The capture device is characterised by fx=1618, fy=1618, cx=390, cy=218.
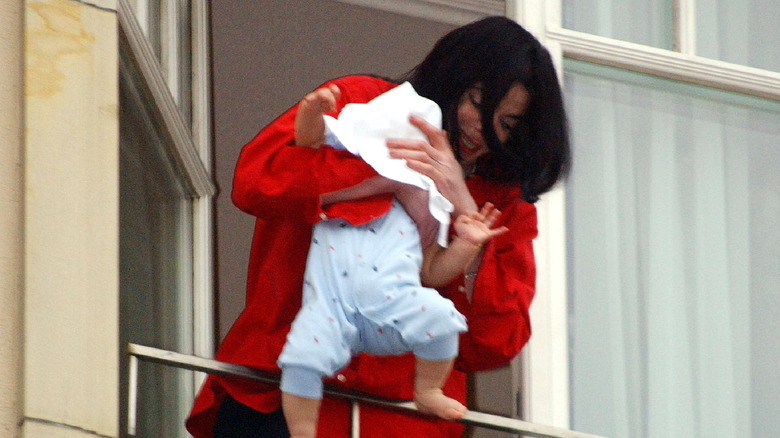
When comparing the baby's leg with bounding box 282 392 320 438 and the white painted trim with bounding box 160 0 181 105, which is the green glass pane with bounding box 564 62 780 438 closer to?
the white painted trim with bounding box 160 0 181 105

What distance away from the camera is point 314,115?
3564 mm

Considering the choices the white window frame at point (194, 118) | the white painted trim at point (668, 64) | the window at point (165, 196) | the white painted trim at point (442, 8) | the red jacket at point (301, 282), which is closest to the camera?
the red jacket at point (301, 282)

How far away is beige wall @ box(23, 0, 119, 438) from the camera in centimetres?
359

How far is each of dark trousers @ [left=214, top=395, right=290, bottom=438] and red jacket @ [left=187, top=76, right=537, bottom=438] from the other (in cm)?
4

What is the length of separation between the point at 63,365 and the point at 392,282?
760 millimetres

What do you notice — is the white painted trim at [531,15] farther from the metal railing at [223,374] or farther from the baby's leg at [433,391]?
the baby's leg at [433,391]

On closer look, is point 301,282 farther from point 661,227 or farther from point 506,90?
point 661,227

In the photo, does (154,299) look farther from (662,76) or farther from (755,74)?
(755,74)

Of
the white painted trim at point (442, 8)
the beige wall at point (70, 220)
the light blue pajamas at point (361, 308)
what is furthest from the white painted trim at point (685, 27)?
the beige wall at point (70, 220)

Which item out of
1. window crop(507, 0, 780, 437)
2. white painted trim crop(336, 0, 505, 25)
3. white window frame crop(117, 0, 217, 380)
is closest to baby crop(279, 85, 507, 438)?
white window frame crop(117, 0, 217, 380)

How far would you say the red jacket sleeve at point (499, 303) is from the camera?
12.2 ft

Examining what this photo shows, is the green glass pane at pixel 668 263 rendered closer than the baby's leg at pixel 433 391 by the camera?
No

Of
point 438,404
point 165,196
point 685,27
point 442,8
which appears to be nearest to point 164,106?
point 165,196

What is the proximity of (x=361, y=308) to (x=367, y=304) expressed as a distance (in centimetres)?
2
